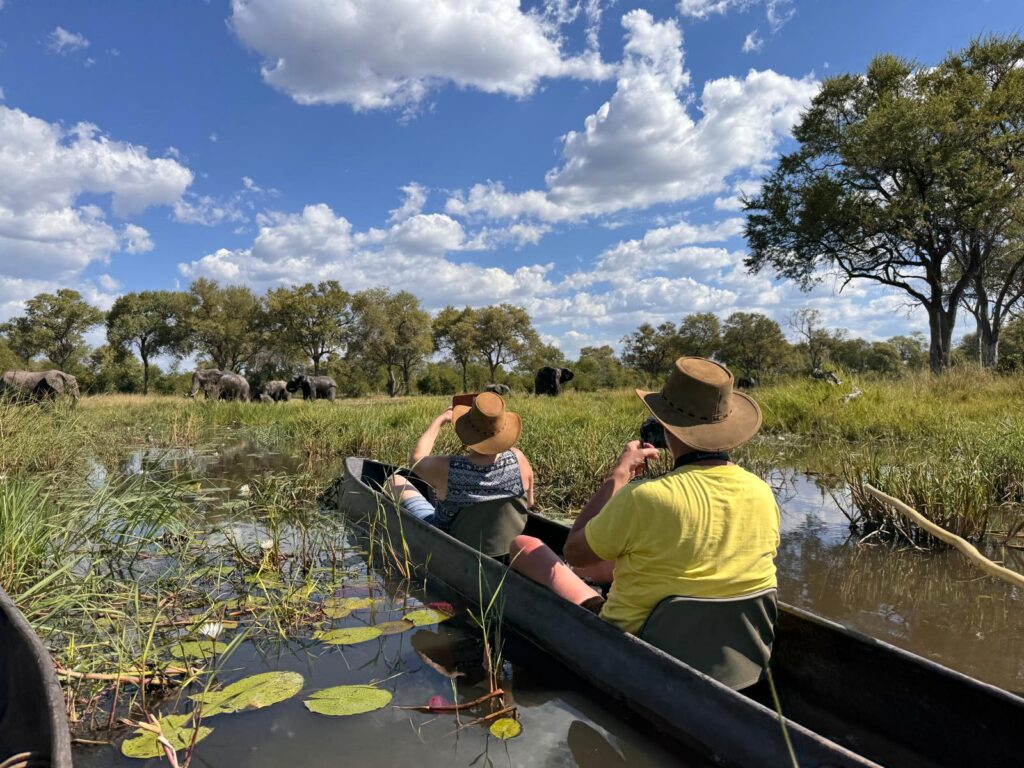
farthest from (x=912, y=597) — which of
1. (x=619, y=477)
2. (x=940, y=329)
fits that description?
(x=940, y=329)

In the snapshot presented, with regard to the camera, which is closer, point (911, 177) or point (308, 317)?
point (911, 177)

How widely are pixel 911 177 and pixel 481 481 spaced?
20.9 metres

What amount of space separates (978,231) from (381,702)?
22886mm

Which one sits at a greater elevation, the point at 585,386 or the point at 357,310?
the point at 357,310

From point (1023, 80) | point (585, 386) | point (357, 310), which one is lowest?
point (585, 386)

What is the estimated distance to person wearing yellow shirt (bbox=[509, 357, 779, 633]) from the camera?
250cm

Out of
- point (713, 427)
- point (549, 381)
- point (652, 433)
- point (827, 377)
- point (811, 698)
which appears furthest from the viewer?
point (549, 381)

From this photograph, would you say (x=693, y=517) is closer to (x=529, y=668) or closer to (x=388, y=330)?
(x=529, y=668)

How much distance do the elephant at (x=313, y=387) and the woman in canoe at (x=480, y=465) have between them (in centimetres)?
2227

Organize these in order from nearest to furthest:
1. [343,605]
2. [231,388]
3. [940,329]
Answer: [343,605], [940,329], [231,388]

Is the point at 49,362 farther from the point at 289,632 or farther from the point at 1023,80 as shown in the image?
the point at 1023,80

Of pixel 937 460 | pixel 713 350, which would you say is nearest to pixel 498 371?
pixel 713 350

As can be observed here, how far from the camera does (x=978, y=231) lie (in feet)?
63.0

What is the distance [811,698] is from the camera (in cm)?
301
